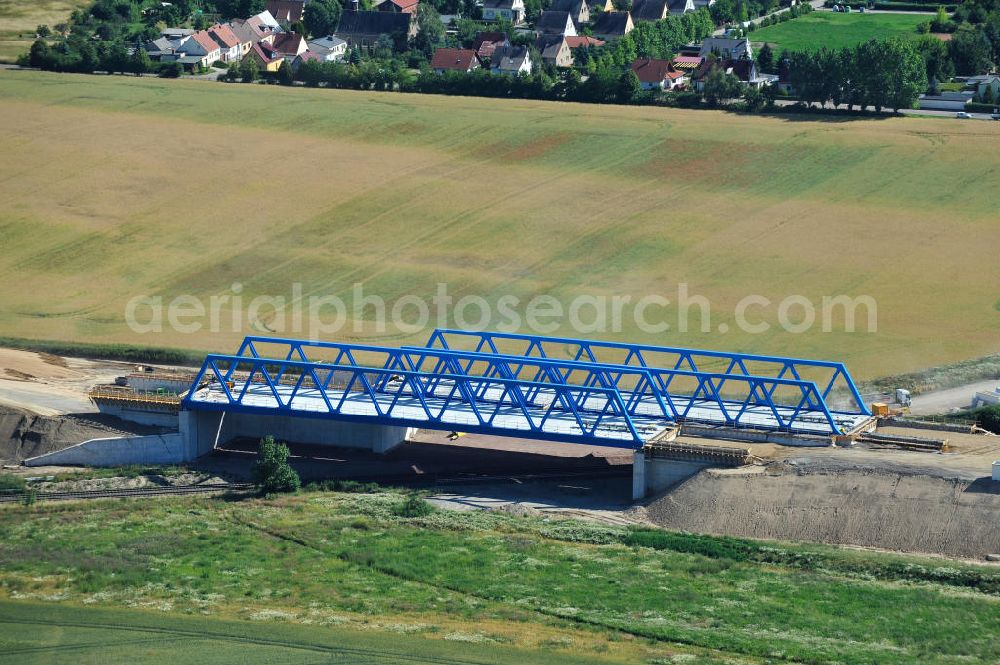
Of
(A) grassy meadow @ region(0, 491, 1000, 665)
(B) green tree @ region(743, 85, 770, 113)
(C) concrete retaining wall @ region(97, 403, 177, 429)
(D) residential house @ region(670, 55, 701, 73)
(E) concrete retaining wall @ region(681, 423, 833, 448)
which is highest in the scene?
(D) residential house @ region(670, 55, 701, 73)

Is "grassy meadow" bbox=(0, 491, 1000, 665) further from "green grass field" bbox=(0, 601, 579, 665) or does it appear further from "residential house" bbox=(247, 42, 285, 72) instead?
"residential house" bbox=(247, 42, 285, 72)

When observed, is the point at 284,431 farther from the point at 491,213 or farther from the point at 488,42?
the point at 488,42

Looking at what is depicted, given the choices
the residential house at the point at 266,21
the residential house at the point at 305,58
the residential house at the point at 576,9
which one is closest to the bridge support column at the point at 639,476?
the residential house at the point at 305,58

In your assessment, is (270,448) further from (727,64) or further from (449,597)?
(727,64)

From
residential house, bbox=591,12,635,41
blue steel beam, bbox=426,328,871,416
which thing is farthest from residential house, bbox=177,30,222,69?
blue steel beam, bbox=426,328,871,416

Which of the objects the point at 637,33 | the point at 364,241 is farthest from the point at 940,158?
the point at 637,33

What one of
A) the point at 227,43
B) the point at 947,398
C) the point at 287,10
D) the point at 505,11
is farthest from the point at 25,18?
the point at 947,398

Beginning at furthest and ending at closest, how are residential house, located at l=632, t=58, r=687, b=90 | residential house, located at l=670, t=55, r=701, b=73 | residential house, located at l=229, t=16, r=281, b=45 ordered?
residential house, located at l=229, t=16, r=281, b=45
residential house, located at l=670, t=55, r=701, b=73
residential house, located at l=632, t=58, r=687, b=90
